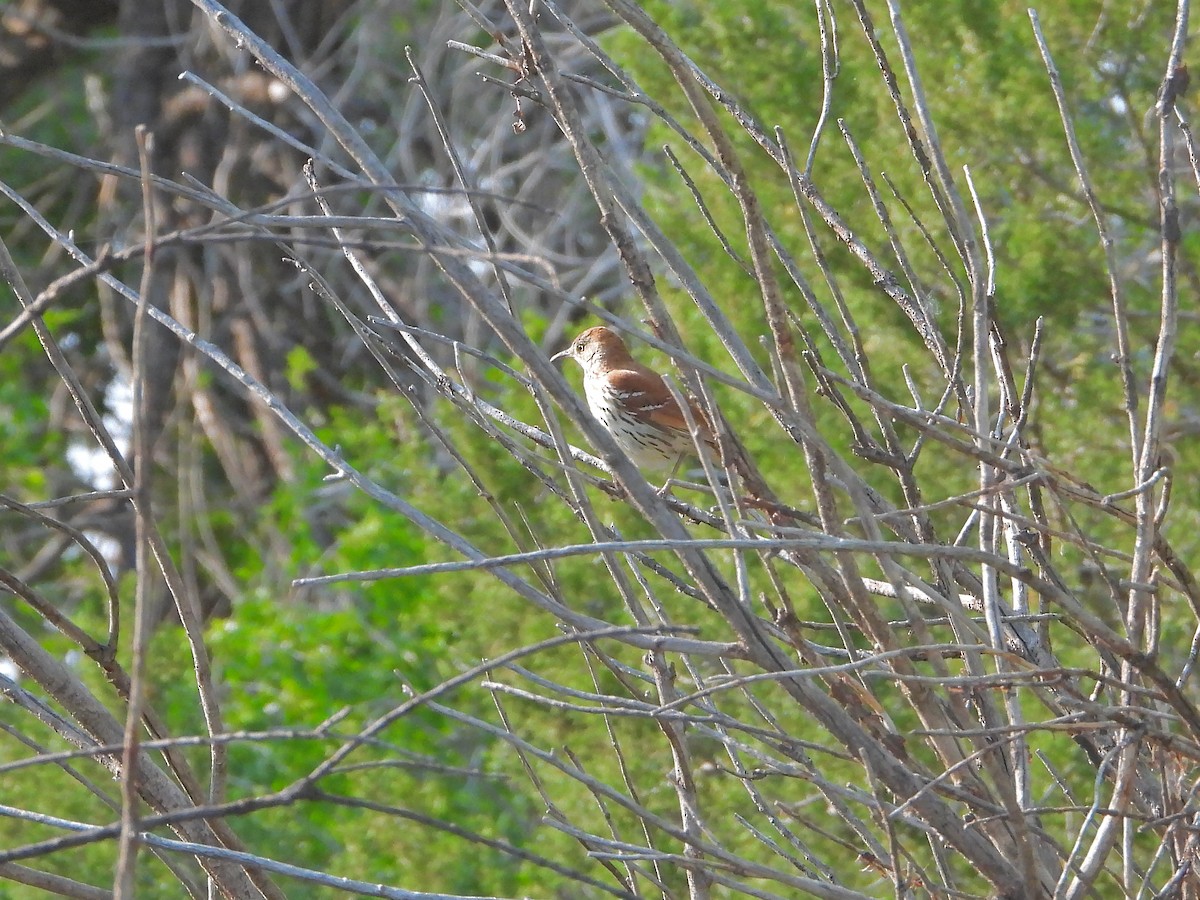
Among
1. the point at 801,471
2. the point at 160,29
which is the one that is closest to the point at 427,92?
the point at 801,471

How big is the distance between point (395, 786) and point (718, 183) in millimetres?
2294

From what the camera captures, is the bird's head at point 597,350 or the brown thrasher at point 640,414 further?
the bird's head at point 597,350

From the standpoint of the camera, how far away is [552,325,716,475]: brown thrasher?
497 centimetres

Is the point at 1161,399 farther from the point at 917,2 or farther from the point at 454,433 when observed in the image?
the point at 454,433

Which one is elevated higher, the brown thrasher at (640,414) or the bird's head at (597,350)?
the bird's head at (597,350)

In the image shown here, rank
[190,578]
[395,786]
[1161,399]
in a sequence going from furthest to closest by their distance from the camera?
[190,578], [395,786], [1161,399]

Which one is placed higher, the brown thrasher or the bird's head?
the bird's head

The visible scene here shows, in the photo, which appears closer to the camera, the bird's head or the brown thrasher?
the brown thrasher

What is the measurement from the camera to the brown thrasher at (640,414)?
196 inches

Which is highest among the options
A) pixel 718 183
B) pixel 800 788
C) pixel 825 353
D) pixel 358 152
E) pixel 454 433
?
pixel 358 152

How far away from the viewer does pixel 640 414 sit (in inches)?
198

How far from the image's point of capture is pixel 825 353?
4.40 meters

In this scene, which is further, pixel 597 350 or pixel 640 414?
pixel 597 350

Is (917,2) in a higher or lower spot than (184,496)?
higher
